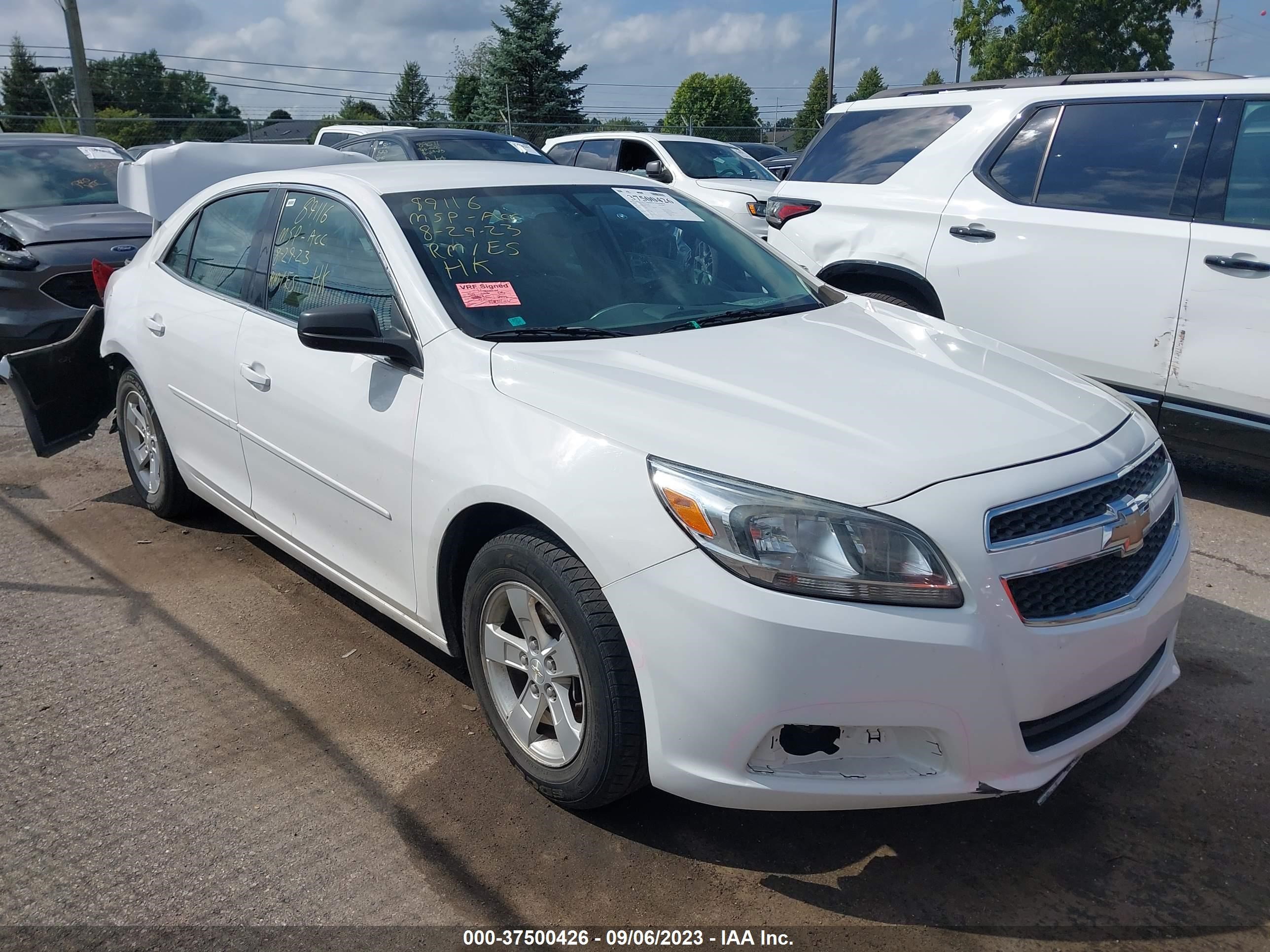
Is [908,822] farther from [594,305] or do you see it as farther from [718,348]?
[594,305]

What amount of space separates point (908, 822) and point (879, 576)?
2.97 ft

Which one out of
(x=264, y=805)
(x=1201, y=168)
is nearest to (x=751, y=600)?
(x=264, y=805)

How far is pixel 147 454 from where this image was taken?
485 centimetres

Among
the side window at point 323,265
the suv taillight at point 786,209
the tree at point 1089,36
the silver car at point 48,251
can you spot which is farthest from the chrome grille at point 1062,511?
the tree at point 1089,36

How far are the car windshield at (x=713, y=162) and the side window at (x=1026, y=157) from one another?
596 centimetres

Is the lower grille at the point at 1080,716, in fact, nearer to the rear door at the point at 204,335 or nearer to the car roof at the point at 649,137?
the rear door at the point at 204,335

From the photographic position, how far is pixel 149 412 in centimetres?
459

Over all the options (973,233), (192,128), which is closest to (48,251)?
(973,233)

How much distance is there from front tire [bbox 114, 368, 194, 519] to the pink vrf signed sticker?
2111 mm

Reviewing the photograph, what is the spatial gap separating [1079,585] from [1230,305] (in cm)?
290

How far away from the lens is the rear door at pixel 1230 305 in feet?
14.6

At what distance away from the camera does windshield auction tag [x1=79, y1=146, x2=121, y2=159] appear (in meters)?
8.49

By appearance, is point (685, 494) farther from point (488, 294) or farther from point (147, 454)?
point (147, 454)

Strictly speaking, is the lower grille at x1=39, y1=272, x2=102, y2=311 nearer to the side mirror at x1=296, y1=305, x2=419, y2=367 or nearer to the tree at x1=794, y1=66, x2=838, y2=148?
the side mirror at x1=296, y1=305, x2=419, y2=367
